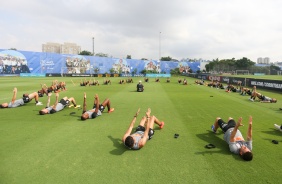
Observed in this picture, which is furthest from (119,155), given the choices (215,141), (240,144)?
(240,144)

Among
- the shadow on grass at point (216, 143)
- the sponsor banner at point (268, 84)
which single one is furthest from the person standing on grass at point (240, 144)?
the sponsor banner at point (268, 84)

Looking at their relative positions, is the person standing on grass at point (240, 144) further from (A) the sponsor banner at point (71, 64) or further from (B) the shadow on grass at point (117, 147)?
(A) the sponsor banner at point (71, 64)

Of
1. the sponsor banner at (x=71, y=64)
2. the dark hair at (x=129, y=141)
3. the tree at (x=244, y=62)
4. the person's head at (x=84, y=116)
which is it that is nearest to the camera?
the dark hair at (x=129, y=141)

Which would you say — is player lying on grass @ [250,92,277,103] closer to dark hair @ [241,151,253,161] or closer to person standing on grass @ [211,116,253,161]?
person standing on grass @ [211,116,253,161]

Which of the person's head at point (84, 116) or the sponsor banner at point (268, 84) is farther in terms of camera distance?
the sponsor banner at point (268, 84)

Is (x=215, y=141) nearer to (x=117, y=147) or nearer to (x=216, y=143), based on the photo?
(x=216, y=143)

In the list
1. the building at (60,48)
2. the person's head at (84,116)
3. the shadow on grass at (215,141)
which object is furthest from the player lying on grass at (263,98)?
the building at (60,48)

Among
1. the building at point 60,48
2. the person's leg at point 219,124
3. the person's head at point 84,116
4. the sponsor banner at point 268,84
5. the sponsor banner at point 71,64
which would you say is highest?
the building at point 60,48

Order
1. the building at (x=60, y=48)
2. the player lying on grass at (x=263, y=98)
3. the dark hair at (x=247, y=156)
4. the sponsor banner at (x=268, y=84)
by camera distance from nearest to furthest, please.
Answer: the dark hair at (x=247, y=156) < the player lying on grass at (x=263, y=98) < the sponsor banner at (x=268, y=84) < the building at (x=60, y=48)

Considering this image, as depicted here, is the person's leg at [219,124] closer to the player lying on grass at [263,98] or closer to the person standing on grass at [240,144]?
the person standing on grass at [240,144]

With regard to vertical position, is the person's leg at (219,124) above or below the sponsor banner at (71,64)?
below

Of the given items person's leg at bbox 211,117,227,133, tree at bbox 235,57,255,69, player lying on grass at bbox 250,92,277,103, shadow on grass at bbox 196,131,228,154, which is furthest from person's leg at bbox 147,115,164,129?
tree at bbox 235,57,255,69

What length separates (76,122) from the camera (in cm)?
1142

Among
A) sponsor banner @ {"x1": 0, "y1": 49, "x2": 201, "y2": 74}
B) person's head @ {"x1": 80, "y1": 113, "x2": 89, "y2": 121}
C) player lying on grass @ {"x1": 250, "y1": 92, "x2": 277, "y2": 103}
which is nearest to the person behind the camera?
person's head @ {"x1": 80, "y1": 113, "x2": 89, "y2": 121}
